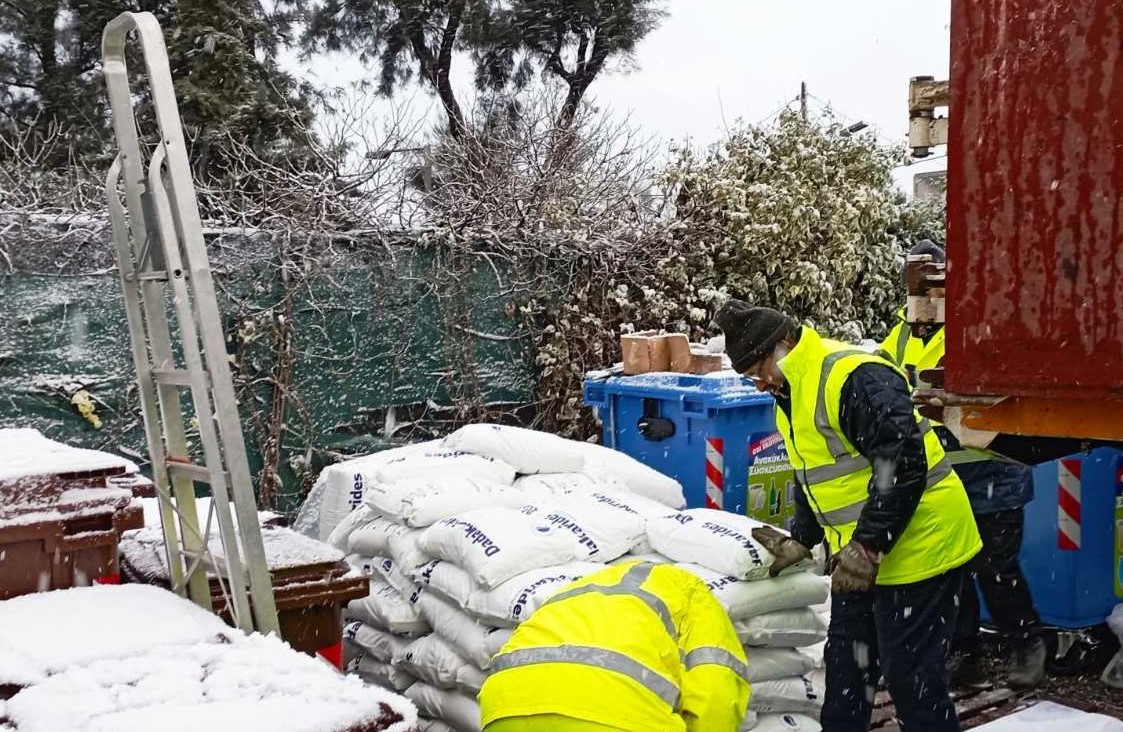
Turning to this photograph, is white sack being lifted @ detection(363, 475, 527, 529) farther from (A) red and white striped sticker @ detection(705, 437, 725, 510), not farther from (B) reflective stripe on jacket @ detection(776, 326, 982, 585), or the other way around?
(B) reflective stripe on jacket @ detection(776, 326, 982, 585)

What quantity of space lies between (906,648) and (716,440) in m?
2.29

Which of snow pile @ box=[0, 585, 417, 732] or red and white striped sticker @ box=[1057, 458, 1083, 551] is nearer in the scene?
snow pile @ box=[0, 585, 417, 732]

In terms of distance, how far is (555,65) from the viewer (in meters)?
15.9

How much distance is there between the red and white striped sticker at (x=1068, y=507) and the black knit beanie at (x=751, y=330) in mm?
2389

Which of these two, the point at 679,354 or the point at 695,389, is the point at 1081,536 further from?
the point at 679,354

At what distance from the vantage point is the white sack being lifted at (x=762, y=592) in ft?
12.2

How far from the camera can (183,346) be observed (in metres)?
2.77

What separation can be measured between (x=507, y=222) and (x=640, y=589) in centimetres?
537

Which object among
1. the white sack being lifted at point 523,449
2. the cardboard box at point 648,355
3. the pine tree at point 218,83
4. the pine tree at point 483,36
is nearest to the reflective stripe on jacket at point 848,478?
the white sack being lifted at point 523,449

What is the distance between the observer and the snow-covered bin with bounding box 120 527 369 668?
10.6ft

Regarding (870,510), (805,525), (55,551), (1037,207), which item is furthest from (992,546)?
(55,551)

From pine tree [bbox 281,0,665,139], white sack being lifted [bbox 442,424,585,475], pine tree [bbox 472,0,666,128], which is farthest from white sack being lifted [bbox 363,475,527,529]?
pine tree [bbox 472,0,666,128]

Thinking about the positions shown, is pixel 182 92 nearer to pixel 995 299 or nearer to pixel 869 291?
pixel 869 291

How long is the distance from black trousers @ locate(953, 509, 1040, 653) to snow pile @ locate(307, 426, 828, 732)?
1250mm
